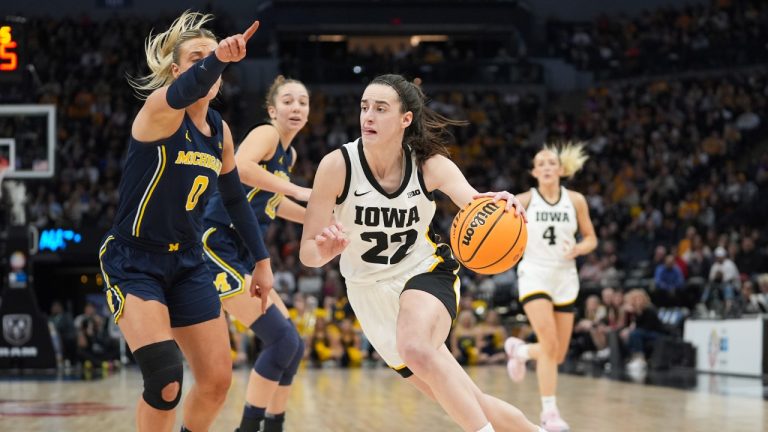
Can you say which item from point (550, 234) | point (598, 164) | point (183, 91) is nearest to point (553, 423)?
point (550, 234)

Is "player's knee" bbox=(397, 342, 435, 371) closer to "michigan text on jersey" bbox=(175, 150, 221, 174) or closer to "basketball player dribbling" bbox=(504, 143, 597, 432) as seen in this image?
"michigan text on jersey" bbox=(175, 150, 221, 174)

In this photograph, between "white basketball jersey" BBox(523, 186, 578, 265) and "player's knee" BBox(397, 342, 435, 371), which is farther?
"white basketball jersey" BBox(523, 186, 578, 265)

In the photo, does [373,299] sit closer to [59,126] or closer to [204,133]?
[204,133]

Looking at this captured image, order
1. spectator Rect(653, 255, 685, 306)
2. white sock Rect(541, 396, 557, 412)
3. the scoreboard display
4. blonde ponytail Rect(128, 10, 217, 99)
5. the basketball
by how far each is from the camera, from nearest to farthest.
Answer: the basketball < blonde ponytail Rect(128, 10, 217, 99) < white sock Rect(541, 396, 557, 412) < the scoreboard display < spectator Rect(653, 255, 685, 306)

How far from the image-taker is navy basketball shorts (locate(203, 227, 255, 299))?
600cm

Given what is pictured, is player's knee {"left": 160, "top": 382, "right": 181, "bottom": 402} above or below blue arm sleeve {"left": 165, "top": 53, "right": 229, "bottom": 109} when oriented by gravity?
below

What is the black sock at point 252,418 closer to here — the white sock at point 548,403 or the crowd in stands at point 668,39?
the white sock at point 548,403

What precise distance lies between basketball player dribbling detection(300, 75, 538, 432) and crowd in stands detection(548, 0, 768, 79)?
74.8 feet

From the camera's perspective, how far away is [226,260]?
6.04 meters

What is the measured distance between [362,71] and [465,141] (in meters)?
3.88

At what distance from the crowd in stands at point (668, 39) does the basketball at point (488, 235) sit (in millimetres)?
22956

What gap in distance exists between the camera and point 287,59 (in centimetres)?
2859

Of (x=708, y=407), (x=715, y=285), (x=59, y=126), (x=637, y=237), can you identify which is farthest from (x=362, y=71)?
(x=708, y=407)

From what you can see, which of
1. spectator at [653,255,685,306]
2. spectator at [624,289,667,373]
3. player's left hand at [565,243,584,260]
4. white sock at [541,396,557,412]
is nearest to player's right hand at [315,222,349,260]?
white sock at [541,396,557,412]
